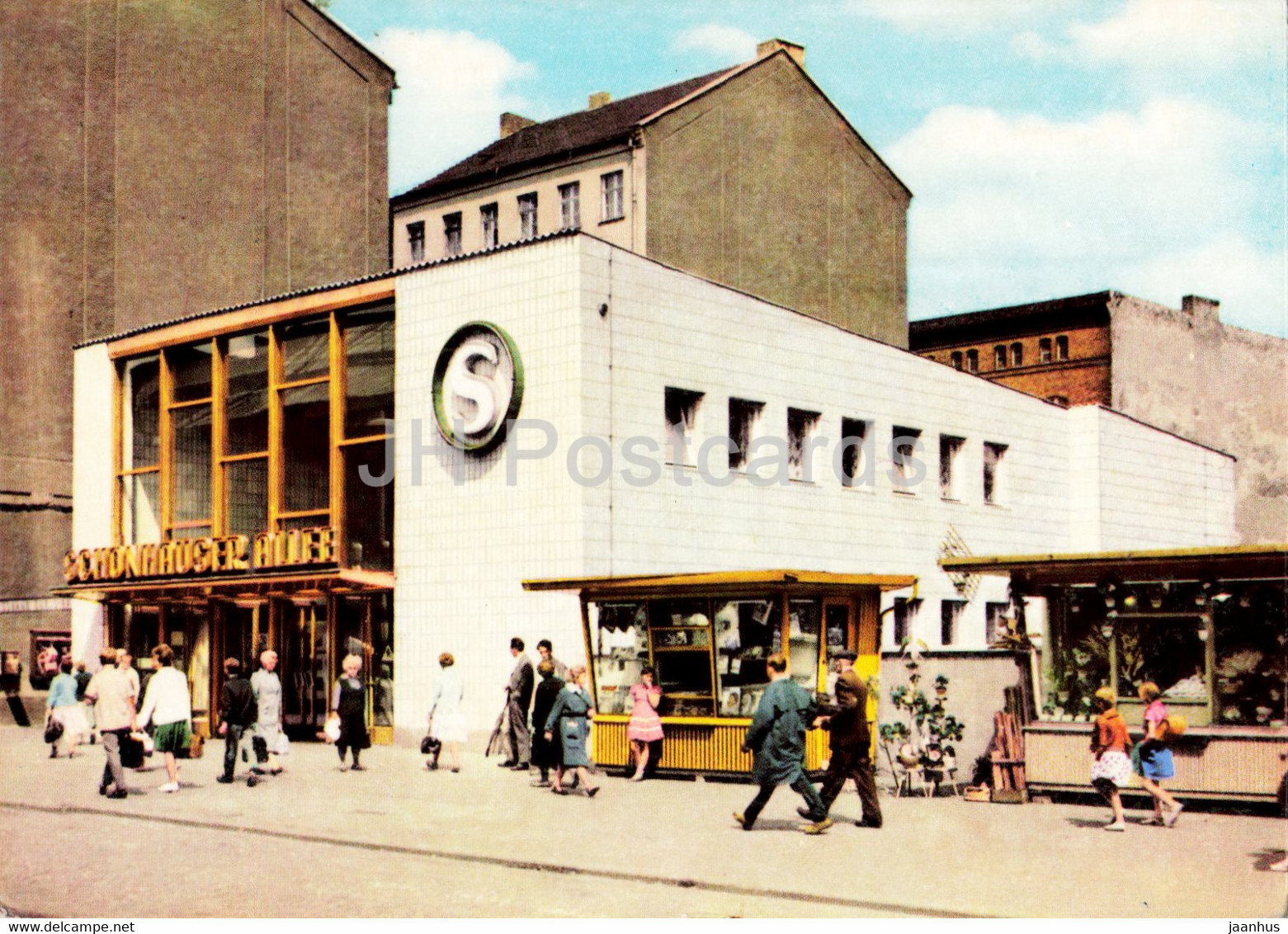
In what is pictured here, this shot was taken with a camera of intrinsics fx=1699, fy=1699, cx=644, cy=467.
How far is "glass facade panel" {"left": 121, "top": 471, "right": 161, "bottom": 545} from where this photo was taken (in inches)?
1391

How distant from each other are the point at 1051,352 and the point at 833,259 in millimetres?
15907

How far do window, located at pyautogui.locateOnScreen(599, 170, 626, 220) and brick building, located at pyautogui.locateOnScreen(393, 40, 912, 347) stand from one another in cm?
4

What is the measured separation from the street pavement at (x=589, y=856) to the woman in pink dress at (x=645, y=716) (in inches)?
44.8

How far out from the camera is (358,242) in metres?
45.7

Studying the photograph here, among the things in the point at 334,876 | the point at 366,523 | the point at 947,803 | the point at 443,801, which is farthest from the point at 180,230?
the point at 334,876

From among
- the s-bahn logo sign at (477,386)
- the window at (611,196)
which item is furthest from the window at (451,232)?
the s-bahn logo sign at (477,386)

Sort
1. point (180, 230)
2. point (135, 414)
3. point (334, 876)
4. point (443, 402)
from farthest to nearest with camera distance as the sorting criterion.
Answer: point (180, 230), point (135, 414), point (443, 402), point (334, 876)

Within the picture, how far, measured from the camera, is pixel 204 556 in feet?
104

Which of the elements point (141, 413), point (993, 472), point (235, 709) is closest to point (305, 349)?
point (141, 413)

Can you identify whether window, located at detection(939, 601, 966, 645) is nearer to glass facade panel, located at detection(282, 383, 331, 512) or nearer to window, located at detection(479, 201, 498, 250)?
glass facade panel, located at detection(282, 383, 331, 512)

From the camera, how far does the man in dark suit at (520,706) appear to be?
2467cm

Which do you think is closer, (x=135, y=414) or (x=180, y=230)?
(x=135, y=414)

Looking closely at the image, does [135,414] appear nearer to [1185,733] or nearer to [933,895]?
[1185,733]

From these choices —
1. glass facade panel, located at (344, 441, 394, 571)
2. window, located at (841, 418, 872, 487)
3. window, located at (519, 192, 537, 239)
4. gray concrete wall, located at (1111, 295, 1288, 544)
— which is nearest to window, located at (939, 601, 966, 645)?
window, located at (841, 418, 872, 487)
